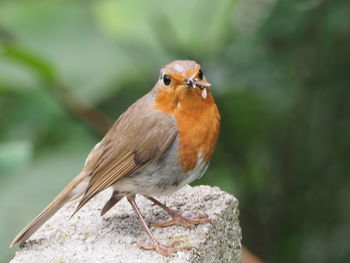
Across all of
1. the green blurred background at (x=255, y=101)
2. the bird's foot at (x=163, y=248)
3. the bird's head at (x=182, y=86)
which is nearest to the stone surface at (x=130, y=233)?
the bird's foot at (x=163, y=248)

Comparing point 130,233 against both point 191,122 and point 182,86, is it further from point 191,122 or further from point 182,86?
point 182,86

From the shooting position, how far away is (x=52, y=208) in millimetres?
4266

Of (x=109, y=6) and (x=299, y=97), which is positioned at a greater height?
(x=109, y=6)

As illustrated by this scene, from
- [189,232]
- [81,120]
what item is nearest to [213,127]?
[189,232]

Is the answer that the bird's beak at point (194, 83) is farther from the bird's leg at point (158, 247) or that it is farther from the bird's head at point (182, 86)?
the bird's leg at point (158, 247)

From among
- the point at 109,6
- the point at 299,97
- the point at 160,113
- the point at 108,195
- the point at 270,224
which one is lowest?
the point at 270,224

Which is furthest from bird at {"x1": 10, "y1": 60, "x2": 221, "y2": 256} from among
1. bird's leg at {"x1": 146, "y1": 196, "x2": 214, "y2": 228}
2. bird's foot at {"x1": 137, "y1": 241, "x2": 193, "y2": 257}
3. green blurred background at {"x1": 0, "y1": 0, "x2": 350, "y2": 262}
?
green blurred background at {"x1": 0, "y1": 0, "x2": 350, "y2": 262}

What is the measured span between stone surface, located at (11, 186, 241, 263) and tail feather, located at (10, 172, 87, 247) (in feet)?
0.13

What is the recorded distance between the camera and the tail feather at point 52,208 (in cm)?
414

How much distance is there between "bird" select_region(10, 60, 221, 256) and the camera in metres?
4.20

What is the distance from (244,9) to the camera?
6363mm

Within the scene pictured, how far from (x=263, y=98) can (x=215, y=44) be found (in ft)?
3.51

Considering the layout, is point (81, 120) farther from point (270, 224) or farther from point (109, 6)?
point (270, 224)

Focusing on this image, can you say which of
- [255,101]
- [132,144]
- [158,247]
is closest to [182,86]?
[132,144]
